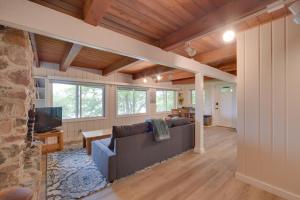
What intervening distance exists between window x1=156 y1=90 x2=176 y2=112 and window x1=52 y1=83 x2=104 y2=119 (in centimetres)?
315

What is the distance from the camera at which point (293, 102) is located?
2012mm

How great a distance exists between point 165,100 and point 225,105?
294 cm

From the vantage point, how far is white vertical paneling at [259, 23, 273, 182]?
223 centimetres

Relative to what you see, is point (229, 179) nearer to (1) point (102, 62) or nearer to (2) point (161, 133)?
(2) point (161, 133)

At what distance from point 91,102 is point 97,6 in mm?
4176

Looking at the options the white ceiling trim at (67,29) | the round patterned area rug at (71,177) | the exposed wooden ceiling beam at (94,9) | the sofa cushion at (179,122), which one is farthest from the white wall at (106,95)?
the exposed wooden ceiling beam at (94,9)

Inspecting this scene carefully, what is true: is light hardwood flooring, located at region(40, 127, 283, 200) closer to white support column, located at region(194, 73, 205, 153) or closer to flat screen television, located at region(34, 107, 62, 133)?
white support column, located at region(194, 73, 205, 153)

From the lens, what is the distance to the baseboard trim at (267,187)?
2.02 meters

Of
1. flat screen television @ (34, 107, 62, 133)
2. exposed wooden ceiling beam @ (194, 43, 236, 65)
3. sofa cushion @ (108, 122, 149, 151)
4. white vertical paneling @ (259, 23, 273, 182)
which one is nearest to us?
white vertical paneling @ (259, 23, 273, 182)

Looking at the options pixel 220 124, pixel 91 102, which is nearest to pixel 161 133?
pixel 91 102

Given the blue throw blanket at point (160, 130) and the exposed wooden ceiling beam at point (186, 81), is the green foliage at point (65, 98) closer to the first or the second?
the blue throw blanket at point (160, 130)

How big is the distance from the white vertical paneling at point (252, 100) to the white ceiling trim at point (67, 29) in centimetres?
144

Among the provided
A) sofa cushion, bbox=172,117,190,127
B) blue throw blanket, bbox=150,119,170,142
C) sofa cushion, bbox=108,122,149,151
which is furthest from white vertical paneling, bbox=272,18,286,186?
sofa cushion, bbox=108,122,149,151

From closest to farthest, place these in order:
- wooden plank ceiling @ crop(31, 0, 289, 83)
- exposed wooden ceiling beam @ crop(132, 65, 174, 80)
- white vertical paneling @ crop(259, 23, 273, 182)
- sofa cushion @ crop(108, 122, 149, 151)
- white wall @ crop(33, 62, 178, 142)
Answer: wooden plank ceiling @ crop(31, 0, 289, 83), white vertical paneling @ crop(259, 23, 273, 182), sofa cushion @ crop(108, 122, 149, 151), white wall @ crop(33, 62, 178, 142), exposed wooden ceiling beam @ crop(132, 65, 174, 80)
